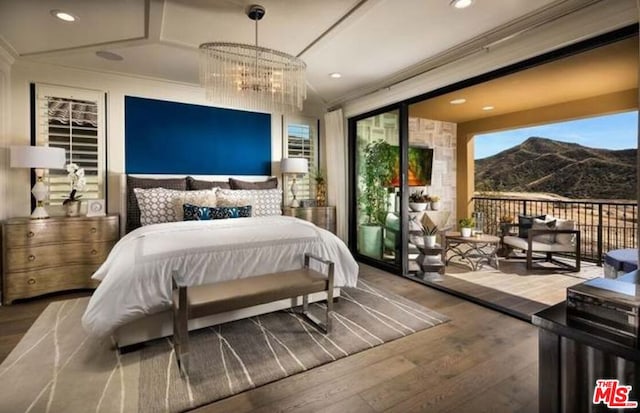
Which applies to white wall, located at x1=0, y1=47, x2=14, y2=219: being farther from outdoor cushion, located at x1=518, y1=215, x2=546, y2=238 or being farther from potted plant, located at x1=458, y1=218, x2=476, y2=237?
outdoor cushion, located at x1=518, y1=215, x2=546, y2=238

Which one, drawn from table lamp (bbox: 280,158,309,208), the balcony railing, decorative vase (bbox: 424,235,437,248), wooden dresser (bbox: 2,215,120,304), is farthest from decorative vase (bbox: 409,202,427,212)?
wooden dresser (bbox: 2,215,120,304)

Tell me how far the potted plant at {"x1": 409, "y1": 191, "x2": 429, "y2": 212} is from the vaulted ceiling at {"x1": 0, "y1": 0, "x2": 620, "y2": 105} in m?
2.27

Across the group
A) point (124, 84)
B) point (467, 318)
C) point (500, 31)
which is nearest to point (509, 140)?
point (500, 31)

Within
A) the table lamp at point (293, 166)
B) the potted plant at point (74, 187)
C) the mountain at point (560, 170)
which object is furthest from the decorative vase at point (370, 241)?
the potted plant at point (74, 187)

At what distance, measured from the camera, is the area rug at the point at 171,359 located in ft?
5.59

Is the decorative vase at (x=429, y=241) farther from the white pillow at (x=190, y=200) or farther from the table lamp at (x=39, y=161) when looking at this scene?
the table lamp at (x=39, y=161)

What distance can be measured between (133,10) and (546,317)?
10.7 ft

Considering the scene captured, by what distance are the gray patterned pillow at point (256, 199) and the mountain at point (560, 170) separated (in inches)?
181

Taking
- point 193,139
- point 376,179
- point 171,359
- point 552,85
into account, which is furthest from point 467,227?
point 193,139

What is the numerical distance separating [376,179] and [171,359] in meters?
3.46

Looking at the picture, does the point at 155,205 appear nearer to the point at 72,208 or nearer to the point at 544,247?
the point at 72,208

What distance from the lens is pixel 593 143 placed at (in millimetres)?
5234

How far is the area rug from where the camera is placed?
1705 millimetres

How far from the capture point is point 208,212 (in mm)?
3400
